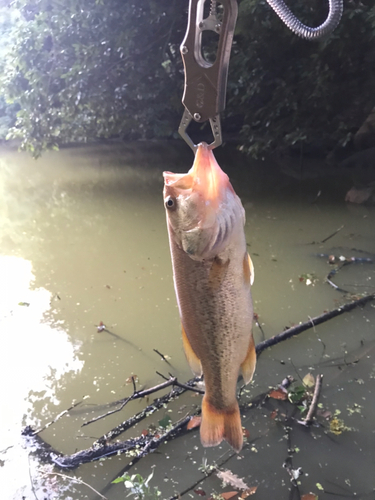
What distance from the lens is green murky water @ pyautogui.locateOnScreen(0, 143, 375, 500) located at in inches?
100

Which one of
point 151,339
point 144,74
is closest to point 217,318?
point 151,339

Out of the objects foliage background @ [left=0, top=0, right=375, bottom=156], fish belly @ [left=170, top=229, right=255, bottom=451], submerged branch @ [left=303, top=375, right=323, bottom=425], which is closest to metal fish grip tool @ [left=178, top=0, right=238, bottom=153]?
fish belly @ [left=170, top=229, right=255, bottom=451]

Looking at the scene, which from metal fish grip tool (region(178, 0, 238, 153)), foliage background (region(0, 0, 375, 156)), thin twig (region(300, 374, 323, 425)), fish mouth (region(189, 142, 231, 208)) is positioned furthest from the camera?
foliage background (region(0, 0, 375, 156))

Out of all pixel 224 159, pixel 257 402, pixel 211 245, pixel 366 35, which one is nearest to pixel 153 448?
pixel 257 402

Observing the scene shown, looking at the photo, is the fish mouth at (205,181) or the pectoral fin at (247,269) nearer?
the fish mouth at (205,181)

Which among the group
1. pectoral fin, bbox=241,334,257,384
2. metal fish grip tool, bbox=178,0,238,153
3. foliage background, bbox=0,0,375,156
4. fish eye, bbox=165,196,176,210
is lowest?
pectoral fin, bbox=241,334,257,384

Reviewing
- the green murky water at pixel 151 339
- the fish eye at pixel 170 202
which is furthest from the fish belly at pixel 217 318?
the green murky water at pixel 151 339

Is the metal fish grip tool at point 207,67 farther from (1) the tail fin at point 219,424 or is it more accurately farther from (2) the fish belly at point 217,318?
(1) the tail fin at point 219,424

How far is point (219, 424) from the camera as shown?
1717mm

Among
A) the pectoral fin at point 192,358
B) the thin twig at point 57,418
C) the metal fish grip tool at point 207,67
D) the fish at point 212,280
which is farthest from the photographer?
the thin twig at point 57,418

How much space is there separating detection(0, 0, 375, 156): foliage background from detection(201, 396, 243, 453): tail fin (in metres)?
7.36

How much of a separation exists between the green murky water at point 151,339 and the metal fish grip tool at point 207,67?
2139 mm

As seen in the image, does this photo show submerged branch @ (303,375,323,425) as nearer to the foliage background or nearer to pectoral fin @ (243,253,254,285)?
pectoral fin @ (243,253,254,285)

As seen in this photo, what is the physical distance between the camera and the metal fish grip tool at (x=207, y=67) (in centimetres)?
117
